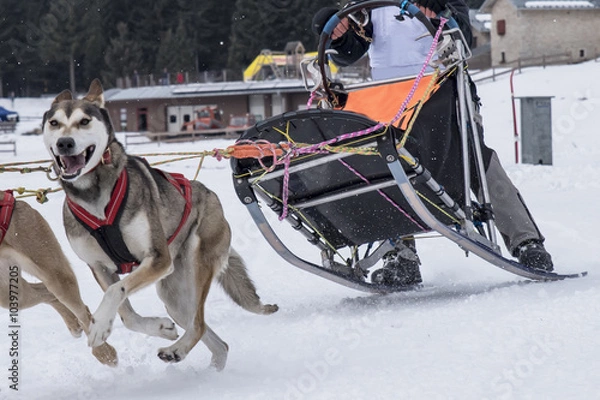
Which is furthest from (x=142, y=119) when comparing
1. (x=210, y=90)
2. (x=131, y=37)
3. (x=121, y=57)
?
(x=131, y=37)

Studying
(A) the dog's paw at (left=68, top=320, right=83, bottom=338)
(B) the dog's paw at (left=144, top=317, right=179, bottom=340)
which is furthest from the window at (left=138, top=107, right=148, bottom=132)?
(B) the dog's paw at (left=144, top=317, right=179, bottom=340)

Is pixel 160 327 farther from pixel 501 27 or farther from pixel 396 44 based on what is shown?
pixel 501 27

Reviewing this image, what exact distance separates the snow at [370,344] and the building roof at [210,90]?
32.2 meters

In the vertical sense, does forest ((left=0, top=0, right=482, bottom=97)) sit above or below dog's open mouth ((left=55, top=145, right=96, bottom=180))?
above

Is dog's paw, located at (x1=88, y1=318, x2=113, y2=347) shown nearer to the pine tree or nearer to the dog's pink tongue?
the dog's pink tongue

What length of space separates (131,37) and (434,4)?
52151 millimetres

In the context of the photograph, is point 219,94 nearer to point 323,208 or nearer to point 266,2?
point 266,2

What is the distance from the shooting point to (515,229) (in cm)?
470

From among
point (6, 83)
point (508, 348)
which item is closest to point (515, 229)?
point (508, 348)

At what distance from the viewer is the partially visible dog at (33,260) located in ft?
11.1

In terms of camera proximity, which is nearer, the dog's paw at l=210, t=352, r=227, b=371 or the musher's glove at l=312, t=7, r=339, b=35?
the dog's paw at l=210, t=352, r=227, b=371

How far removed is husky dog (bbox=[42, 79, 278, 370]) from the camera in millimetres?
3150

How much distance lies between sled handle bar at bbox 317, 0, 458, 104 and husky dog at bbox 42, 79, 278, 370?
125cm

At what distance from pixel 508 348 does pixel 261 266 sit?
3.17m
